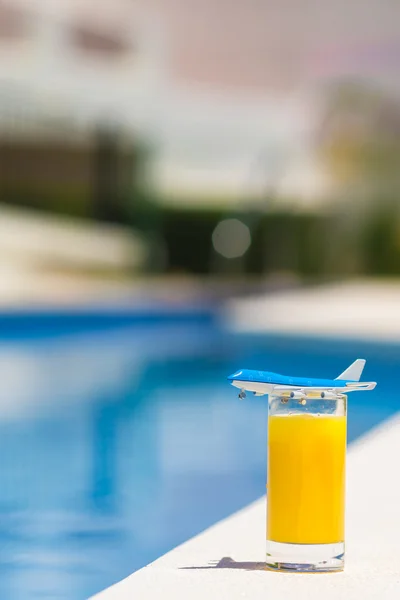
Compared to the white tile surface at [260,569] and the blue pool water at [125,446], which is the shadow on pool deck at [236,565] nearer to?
the white tile surface at [260,569]

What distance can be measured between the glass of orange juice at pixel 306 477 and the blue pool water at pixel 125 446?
583 mm

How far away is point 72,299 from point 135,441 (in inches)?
394

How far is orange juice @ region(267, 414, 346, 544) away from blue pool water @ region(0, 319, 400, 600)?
60 centimetres

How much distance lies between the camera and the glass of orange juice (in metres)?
2.32

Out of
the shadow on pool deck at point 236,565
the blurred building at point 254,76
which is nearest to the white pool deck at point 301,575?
the shadow on pool deck at point 236,565

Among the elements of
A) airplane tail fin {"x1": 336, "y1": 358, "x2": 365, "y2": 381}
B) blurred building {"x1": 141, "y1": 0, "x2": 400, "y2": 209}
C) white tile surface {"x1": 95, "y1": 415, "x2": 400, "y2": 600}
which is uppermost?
blurred building {"x1": 141, "y1": 0, "x2": 400, "y2": 209}

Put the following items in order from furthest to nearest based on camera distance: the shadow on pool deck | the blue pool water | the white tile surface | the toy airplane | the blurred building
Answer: the blurred building → the blue pool water → the shadow on pool deck → the toy airplane → the white tile surface

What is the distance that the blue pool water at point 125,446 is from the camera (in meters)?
3.22

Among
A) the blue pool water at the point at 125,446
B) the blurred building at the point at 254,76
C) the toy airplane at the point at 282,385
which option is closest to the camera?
the toy airplane at the point at 282,385

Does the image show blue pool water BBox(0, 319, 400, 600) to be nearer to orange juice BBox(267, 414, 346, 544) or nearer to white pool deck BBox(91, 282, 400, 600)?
white pool deck BBox(91, 282, 400, 600)

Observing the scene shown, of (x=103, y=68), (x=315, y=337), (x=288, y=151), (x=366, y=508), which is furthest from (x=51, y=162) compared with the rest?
(x=366, y=508)

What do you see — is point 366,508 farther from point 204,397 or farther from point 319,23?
point 319,23

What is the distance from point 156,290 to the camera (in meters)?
18.0

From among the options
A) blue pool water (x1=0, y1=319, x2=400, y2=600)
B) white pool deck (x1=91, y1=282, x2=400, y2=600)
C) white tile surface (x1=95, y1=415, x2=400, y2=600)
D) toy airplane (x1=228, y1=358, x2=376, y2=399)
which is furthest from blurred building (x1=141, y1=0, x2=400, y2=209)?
toy airplane (x1=228, y1=358, x2=376, y2=399)
